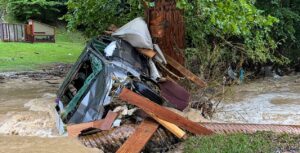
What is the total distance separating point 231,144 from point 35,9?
2834 centimetres

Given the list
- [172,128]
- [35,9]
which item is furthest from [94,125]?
[35,9]

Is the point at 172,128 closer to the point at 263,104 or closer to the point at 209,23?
the point at 209,23

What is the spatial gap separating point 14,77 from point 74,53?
9.97 metres

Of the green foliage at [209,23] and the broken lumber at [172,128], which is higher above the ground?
the green foliage at [209,23]

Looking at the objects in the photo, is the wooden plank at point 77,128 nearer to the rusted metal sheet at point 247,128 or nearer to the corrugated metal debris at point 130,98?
the corrugated metal debris at point 130,98

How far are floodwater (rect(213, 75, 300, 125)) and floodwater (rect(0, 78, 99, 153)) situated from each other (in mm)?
3340

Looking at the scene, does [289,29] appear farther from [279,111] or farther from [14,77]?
[14,77]

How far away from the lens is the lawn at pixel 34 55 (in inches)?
701

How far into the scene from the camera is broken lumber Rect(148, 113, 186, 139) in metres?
6.24

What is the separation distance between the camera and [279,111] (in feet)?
30.6

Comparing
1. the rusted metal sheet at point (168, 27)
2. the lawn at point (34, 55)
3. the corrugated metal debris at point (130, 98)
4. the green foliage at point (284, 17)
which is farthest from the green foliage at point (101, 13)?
the lawn at point (34, 55)

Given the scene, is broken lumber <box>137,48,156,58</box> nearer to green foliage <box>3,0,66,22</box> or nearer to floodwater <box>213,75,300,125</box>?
floodwater <box>213,75,300,125</box>

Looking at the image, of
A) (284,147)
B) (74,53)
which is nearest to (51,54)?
(74,53)

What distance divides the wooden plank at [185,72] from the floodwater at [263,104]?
0.83 metres
